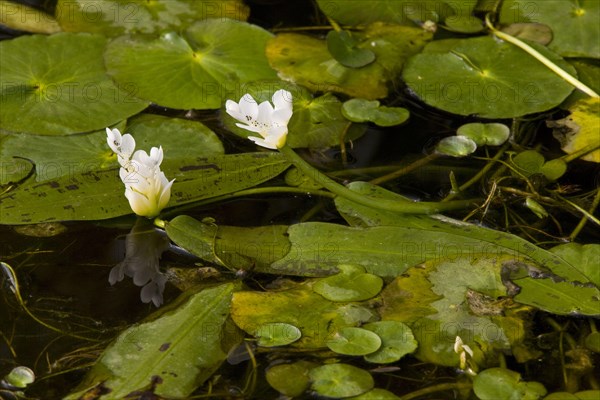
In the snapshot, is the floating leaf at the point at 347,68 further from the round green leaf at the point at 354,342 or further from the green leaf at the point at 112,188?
the round green leaf at the point at 354,342

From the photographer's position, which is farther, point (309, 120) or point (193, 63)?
point (193, 63)

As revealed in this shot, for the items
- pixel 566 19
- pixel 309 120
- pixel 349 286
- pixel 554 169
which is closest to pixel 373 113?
pixel 309 120

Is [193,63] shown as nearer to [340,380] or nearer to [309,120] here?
[309,120]

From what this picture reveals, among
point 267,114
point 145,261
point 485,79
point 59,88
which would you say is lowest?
point 145,261

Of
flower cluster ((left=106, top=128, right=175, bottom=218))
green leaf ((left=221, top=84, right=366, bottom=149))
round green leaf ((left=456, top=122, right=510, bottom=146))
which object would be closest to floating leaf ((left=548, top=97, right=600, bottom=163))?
round green leaf ((left=456, top=122, right=510, bottom=146))

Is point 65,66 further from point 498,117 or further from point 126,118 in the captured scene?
point 498,117

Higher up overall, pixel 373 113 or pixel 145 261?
pixel 373 113

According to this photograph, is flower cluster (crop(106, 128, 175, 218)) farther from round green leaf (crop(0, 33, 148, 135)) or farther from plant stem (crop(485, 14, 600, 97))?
plant stem (crop(485, 14, 600, 97))
